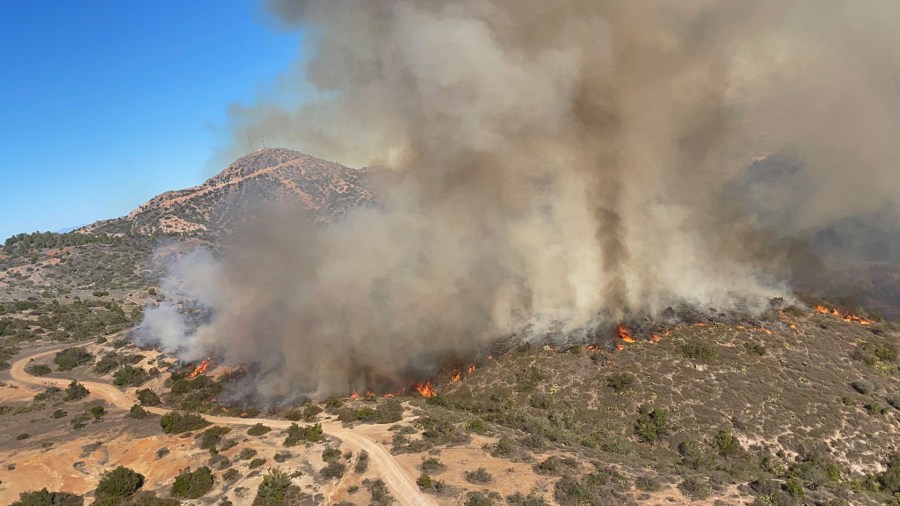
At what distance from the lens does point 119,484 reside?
106 ft

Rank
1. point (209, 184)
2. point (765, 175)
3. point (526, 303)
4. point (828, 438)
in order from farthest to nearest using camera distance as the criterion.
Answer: point (209, 184)
point (765, 175)
point (526, 303)
point (828, 438)

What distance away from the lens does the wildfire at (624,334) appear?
53969 millimetres

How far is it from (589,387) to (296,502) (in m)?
29.9

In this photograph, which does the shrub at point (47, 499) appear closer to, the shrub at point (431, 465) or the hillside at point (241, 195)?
the shrub at point (431, 465)

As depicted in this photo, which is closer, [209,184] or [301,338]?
[301,338]

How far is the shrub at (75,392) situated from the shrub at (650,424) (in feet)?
201

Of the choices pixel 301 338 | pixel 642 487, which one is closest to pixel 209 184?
pixel 301 338

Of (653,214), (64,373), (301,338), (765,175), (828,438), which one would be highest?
(765,175)

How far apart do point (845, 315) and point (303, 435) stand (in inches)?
2590

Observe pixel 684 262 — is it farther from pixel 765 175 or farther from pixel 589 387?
pixel 765 175

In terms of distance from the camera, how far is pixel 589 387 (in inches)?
1874

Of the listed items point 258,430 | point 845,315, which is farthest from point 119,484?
point 845,315

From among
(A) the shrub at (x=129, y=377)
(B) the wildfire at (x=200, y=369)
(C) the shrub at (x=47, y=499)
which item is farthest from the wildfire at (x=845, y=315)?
(A) the shrub at (x=129, y=377)

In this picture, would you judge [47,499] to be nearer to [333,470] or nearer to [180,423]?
[180,423]
